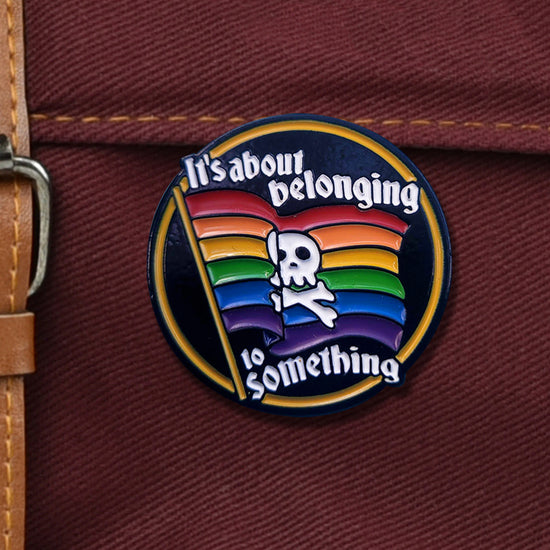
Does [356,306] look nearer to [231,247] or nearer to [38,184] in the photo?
[231,247]

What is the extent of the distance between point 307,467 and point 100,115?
0.87 feet

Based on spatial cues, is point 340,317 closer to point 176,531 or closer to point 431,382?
point 431,382

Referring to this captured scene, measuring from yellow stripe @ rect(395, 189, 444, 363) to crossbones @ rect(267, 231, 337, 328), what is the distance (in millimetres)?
53

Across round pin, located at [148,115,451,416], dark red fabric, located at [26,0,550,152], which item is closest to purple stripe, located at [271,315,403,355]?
round pin, located at [148,115,451,416]

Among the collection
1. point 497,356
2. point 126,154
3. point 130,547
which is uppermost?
point 126,154

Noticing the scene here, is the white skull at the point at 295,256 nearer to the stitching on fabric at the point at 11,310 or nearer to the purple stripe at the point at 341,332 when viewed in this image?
the purple stripe at the point at 341,332

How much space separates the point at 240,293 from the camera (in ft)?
1.47

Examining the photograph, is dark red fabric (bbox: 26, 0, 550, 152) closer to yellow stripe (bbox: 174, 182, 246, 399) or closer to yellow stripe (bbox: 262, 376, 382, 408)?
yellow stripe (bbox: 174, 182, 246, 399)

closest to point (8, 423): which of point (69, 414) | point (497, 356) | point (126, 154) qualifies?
point (69, 414)

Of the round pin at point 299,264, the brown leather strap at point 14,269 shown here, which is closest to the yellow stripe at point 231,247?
the round pin at point 299,264

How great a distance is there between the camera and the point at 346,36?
0.45 m

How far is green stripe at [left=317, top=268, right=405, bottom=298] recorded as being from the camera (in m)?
0.45

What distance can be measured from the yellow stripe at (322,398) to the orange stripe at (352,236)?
0.09 metres

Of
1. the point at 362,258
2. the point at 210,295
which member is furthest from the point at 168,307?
the point at 362,258
